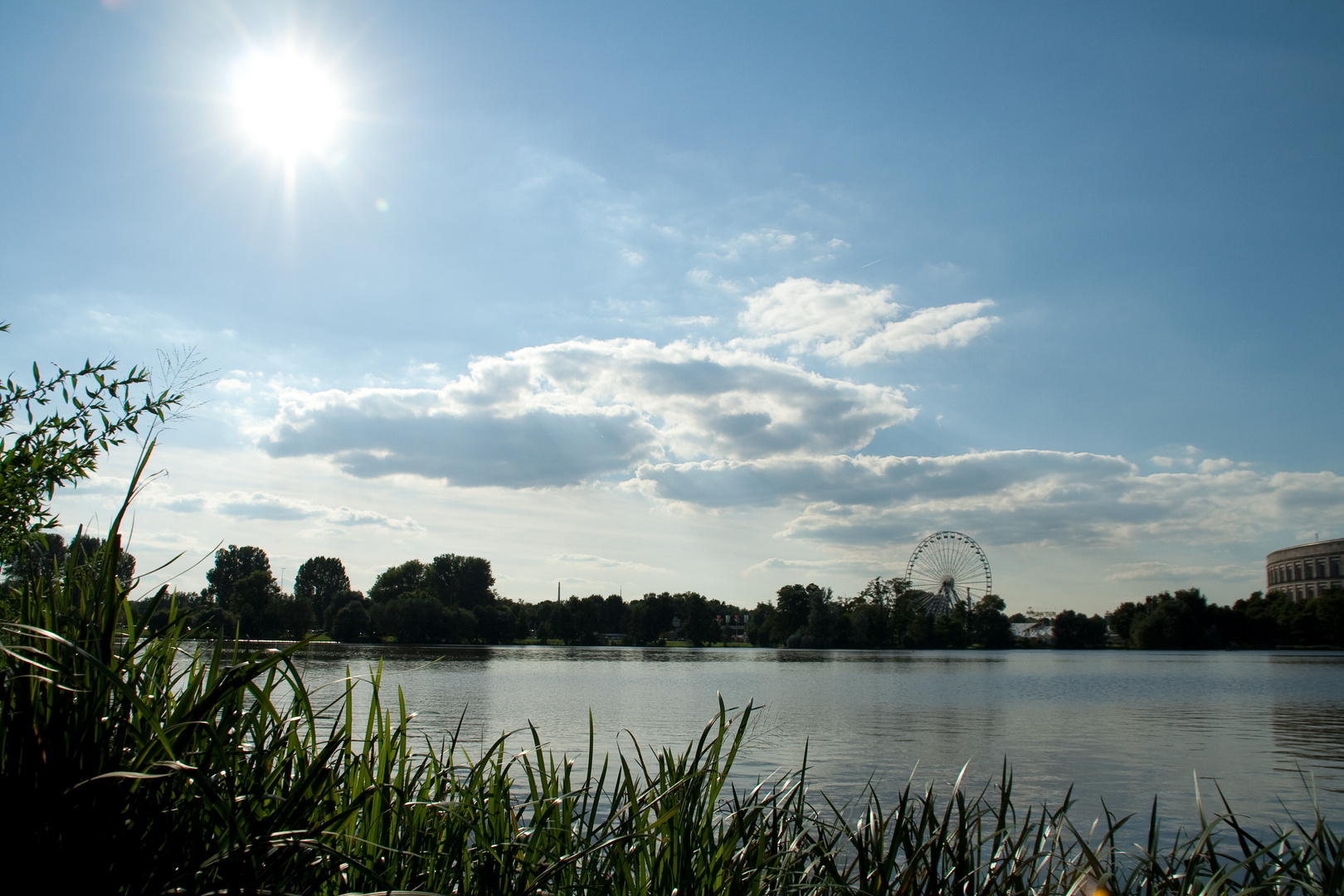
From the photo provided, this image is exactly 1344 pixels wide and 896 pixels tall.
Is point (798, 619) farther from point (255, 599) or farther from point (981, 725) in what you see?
point (255, 599)

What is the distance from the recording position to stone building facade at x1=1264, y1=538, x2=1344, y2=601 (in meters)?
146

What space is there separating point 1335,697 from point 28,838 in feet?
149

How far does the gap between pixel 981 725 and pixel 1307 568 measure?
550 ft

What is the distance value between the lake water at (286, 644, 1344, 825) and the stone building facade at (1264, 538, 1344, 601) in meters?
121

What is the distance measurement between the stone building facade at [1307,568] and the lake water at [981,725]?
121292 mm

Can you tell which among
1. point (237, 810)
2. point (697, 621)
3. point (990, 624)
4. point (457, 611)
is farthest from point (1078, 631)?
point (237, 810)

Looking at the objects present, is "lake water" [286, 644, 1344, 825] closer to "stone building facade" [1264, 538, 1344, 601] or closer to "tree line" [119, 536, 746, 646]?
"tree line" [119, 536, 746, 646]

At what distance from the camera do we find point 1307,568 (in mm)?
154000

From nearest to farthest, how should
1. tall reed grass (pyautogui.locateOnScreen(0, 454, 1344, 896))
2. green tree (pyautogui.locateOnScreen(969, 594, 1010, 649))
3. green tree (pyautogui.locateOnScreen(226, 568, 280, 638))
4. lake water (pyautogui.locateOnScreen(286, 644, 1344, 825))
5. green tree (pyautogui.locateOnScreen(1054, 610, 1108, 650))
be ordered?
tall reed grass (pyautogui.locateOnScreen(0, 454, 1344, 896))
green tree (pyautogui.locateOnScreen(226, 568, 280, 638))
lake water (pyautogui.locateOnScreen(286, 644, 1344, 825))
green tree (pyautogui.locateOnScreen(969, 594, 1010, 649))
green tree (pyautogui.locateOnScreen(1054, 610, 1108, 650))

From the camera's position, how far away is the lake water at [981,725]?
15289 mm

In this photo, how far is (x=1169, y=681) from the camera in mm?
47406

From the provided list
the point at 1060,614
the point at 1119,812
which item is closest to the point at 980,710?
the point at 1119,812

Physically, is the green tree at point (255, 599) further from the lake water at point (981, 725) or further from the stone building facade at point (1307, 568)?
the stone building facade at point (1307, 568)

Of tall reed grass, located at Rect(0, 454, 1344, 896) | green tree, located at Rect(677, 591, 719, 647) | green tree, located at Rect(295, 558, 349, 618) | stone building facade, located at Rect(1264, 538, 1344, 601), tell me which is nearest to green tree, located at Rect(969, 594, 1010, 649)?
green tree, located at Rect(677, 591, 719, 647)
